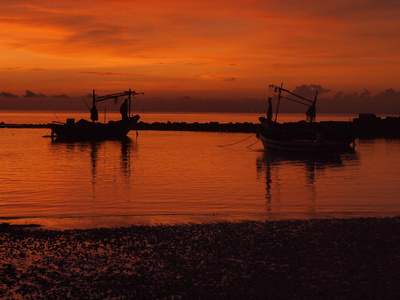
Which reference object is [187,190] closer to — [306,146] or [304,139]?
[306,146]

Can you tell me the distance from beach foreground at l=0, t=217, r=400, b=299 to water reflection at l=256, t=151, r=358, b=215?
5.36 meters

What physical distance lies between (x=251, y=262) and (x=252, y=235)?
2.44 m

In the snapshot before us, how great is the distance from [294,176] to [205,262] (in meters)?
21.1

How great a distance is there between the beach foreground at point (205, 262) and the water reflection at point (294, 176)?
5.36 metres

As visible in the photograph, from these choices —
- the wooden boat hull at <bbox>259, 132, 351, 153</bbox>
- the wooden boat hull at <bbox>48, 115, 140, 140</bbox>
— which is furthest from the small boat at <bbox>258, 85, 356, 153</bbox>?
the wooden boat hull at <bbox>48, 115, 140, 140</bbox>

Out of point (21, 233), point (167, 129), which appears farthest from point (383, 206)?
point (167, 129)

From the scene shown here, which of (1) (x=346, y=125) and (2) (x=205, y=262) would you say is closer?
(2) (x=205, y=262)

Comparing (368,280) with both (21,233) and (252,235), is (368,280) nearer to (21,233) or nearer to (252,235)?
(252,235)

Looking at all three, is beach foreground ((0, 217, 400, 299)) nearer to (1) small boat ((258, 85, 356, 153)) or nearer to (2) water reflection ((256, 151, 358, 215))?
(2) water reflection ((256, 151, 358, 215))

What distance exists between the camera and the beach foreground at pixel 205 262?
8164 mm

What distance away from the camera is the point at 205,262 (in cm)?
985

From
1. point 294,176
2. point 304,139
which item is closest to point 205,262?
point 294,176

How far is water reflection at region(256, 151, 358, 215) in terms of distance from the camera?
789 inches

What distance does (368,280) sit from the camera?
863 cm
